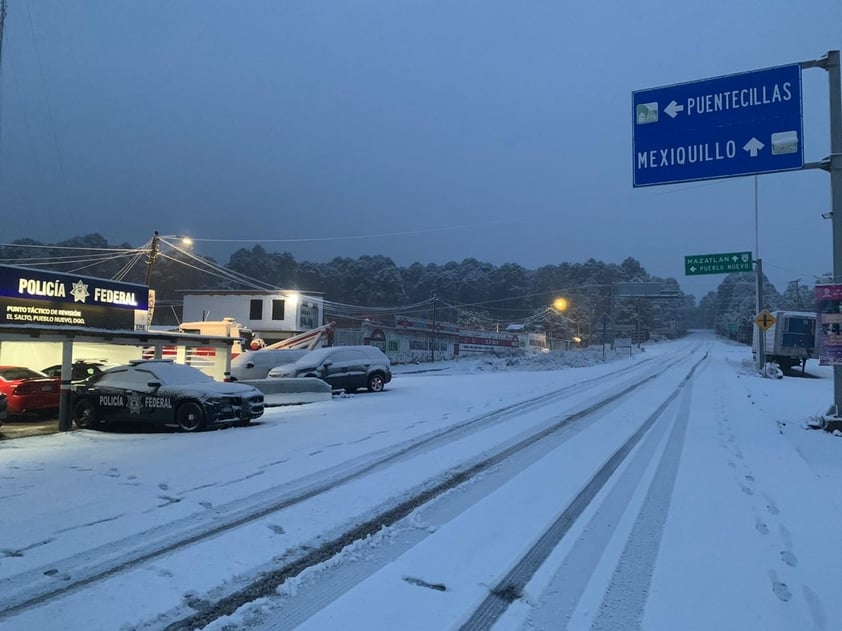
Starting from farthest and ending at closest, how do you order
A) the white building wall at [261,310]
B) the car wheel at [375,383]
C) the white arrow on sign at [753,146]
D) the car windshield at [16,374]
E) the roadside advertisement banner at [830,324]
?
the white building wall at [261,310] < the car wheel at [375,383] < the car windshield at [16,374] < the white arrow on sign at [753,146] < the roadside advertisement banner at [830,324]

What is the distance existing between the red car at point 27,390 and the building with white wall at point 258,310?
108 feet

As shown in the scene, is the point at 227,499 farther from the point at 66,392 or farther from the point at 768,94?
the point at 768,94

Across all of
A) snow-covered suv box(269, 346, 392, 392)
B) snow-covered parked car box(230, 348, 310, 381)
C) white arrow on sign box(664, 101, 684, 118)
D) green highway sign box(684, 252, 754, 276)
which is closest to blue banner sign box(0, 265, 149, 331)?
snow-covered suv box(269, 346, 392, 392)

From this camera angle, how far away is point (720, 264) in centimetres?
3192

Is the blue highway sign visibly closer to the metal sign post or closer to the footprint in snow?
the metal sign post

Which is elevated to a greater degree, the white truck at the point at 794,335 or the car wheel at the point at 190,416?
the white truck at the point at 794,335

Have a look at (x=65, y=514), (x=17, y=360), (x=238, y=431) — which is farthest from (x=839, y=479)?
(x=17, y=360)

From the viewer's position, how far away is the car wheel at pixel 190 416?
38.8 feet

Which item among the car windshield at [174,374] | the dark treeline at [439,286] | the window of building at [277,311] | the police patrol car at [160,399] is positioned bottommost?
the police patrol car at [160,399]

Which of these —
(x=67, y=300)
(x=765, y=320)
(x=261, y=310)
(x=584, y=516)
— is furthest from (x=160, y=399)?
(x=261, y=310)

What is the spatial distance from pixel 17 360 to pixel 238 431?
15.2 metres

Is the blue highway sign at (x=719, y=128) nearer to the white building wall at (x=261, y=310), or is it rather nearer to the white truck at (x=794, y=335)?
the white truck at (x=794, y=335)

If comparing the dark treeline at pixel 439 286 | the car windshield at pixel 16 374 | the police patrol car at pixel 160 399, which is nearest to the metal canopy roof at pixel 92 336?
the police patrol car at pixel 160 399

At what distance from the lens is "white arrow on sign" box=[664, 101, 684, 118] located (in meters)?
12.7
